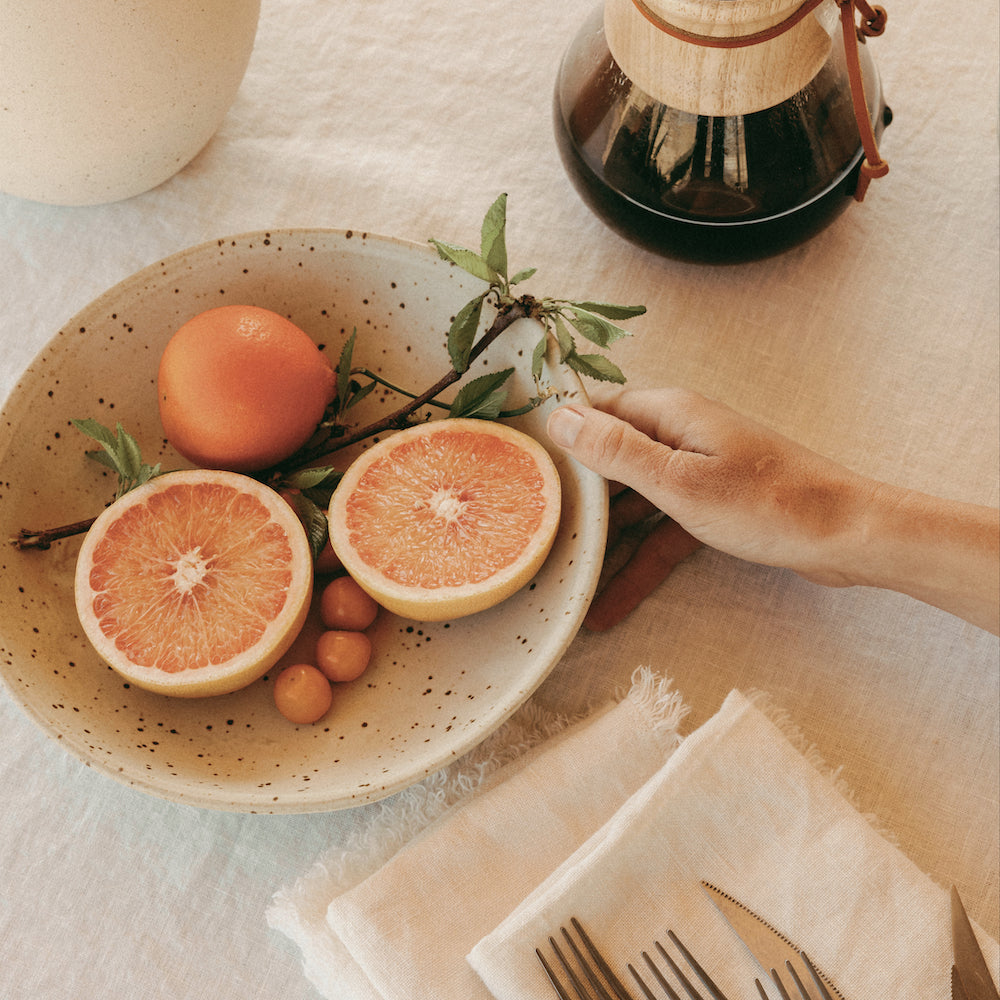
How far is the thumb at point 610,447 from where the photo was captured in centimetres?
73

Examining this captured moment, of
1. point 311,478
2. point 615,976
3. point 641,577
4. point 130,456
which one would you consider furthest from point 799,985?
point 130,456

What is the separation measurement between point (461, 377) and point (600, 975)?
1.65 ft

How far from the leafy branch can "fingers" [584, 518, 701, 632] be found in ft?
0.56

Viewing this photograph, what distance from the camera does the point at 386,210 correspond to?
969 mm

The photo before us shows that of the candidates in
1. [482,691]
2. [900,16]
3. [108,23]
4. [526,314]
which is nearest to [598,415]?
[526,314]

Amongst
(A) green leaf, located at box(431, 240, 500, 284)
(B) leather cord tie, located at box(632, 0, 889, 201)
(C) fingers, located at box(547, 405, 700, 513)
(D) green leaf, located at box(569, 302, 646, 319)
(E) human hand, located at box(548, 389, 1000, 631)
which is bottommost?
(E) human hand, located at box(548, 389, 1000, 631)

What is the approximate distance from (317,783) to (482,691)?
146 mm

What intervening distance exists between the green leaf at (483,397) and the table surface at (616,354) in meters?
0.18

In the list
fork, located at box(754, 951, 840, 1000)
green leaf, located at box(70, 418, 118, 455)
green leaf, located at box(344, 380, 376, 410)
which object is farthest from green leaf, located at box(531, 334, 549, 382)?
fork, located at box(754, 951, 840, 1000)

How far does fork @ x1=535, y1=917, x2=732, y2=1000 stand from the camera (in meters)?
0.68

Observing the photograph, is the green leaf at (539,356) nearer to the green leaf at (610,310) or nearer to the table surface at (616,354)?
the green leaf at (610,310)

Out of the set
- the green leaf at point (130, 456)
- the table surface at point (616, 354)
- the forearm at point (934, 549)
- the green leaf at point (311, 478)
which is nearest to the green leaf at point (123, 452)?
the green leaf at point (130, 456)

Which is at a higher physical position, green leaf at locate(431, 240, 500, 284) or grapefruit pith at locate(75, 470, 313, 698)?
green leaf at locate(431, 240, 500, 284)

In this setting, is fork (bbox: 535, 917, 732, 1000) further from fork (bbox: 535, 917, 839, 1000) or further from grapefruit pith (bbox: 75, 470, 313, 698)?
grapefruit pith (bbox: 75, 470, 313, 698)
